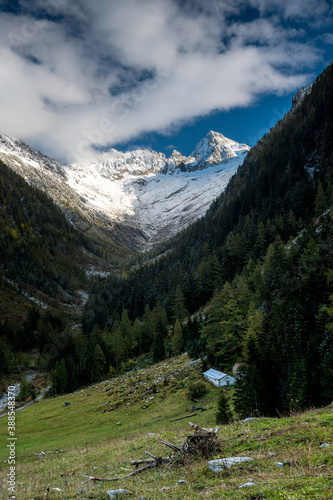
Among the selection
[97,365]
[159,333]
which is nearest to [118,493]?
[159,333]

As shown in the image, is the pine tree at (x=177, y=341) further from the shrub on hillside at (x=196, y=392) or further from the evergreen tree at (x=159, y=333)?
the shrub on hillside at (x=196, y=392)

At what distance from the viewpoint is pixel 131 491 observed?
303 inches

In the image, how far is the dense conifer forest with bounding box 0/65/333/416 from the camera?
29.1 metres

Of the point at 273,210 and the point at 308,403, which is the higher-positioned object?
the point at 273,210

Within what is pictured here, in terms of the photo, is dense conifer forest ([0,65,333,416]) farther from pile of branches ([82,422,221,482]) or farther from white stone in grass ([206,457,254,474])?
white stone in grass ([206,457,254,474])

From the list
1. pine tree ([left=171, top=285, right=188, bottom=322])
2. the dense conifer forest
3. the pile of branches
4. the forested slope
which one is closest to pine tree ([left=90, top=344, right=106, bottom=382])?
the dense conifer forest

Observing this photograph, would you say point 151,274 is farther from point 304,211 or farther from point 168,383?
point 168,383

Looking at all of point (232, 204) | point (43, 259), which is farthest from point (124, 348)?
point (43, 259)

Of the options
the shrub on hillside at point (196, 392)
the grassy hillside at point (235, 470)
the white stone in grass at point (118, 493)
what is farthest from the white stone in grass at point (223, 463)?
the shrub on hillside at point (196, 392)

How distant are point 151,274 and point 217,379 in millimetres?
100770

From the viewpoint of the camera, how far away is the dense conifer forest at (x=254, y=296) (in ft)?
95.6

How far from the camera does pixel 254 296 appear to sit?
1901 inches

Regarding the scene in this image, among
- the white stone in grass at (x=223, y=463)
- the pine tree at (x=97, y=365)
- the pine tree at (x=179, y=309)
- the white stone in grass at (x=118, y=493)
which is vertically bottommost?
the pine tree at (x=97, y=365)

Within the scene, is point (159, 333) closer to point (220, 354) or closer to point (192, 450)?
point (220, 354)
